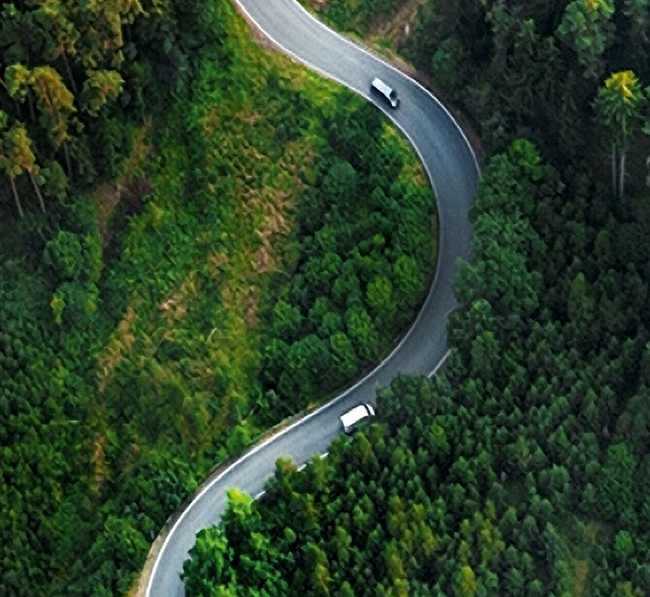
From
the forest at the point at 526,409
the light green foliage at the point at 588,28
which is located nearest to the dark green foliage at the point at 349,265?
the forest at the point at 526,409

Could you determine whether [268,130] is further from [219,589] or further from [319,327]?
[219,589]

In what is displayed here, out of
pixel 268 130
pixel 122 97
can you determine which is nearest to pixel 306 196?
pixel 268 130

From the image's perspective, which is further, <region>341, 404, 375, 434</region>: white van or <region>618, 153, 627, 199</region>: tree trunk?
<region>618, 153, 627, 199</region>: tree trunk

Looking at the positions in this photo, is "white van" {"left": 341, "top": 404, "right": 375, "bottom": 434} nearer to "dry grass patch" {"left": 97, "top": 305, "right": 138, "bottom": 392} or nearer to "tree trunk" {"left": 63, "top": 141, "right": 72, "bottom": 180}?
"dry grass patch" {"left": 97, "top": 305, "right": 138, "bottom": 392}

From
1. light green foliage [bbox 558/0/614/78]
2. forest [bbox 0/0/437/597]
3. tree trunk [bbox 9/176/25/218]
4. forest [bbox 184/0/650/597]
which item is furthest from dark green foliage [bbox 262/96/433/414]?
tree trunk [bbox 9/176/25/218]

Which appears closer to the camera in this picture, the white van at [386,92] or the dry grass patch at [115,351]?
the dry grass patch at [115,351]

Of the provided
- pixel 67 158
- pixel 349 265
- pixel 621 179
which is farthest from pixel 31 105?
pixel 621 179

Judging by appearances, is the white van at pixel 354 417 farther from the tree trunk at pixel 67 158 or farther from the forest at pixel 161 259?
the tree trunk at pixel 67 158
